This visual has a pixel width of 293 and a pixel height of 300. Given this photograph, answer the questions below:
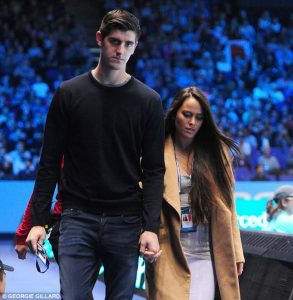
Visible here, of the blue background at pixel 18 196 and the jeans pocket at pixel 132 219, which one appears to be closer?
the jeans pocket at pixel 132 219

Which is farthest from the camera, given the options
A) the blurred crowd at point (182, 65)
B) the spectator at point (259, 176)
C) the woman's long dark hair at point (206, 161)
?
the blurred crowd at point (182, 65)

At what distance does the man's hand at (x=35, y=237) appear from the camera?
3379 millimetres

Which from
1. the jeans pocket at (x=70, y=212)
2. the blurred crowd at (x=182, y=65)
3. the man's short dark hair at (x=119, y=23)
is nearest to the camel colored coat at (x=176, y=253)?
the jeans pocket at (x=70, y=212)

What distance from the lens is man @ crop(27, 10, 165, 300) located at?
3422mm

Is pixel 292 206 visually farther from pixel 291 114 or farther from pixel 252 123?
pixel 291 114

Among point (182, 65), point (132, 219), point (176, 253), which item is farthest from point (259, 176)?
point (132, 219)

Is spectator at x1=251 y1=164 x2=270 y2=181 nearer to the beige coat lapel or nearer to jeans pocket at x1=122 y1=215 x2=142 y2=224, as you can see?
the beige coat lapel

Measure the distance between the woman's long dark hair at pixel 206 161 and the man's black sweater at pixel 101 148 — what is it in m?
0.72

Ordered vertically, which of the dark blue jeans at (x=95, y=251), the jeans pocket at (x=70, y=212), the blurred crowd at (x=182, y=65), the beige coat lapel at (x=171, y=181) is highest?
the blurred crowd at (x=182, y=65)

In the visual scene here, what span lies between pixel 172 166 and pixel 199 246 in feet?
1.60

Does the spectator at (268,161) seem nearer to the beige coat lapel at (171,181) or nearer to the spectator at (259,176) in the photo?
the spectator at (259,176)

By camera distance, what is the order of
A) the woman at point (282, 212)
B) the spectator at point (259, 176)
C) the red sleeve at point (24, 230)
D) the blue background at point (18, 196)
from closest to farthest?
the red sleeve at point (24, 230)
the woman at point (282, 212)
the blue background at point (18, 196)
the spectator at point (259, 176)

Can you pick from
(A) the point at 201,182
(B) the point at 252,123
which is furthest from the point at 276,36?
(A) the point at 201,182

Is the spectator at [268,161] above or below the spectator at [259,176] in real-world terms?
above
